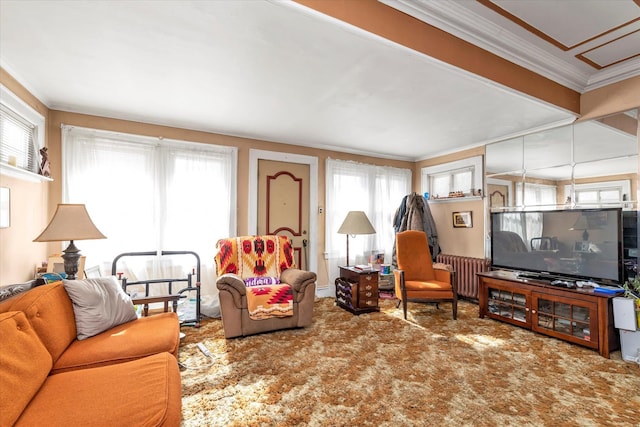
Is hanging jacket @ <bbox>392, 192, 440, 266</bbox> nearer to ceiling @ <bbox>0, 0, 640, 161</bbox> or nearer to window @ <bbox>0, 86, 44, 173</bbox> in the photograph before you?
ceiling @ <bbox>0, 0, 640, 161</bbox>

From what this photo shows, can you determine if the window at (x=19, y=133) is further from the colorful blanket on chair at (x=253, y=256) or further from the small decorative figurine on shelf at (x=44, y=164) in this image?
the colorful blanket on chair at (x=253, y=256)

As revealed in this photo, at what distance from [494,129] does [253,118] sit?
119 inches

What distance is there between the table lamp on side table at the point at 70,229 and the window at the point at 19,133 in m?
0.59

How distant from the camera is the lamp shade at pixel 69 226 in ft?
7.54

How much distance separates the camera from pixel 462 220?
4.84 m

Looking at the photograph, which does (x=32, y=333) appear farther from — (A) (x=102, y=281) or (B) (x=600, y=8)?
(B) (x=600, y=8)

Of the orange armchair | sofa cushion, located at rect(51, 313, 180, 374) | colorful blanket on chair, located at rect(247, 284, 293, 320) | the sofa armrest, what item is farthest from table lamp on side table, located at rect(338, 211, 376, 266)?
sofa cushion, located at rect(51, 313, 180, 374)

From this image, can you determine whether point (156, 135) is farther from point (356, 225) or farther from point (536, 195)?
point (536, 195)

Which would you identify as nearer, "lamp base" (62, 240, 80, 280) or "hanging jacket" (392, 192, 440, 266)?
"lamp base" (62, 240, 80, 280)

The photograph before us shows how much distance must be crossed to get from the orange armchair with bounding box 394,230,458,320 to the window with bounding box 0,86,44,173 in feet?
13.1

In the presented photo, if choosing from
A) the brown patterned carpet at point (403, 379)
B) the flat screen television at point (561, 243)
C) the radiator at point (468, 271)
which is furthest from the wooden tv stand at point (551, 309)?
the radiator at point (468, 271)

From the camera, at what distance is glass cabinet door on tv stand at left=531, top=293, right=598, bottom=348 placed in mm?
2771

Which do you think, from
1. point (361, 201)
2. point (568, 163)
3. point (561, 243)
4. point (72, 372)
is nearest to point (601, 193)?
point (568, 163)

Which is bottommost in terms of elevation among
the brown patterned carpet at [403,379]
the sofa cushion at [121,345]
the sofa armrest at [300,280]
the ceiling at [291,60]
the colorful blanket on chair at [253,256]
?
the brown patterned carpet at [403,379]
